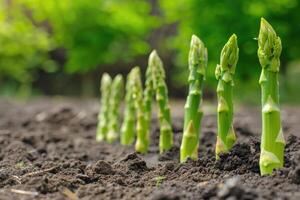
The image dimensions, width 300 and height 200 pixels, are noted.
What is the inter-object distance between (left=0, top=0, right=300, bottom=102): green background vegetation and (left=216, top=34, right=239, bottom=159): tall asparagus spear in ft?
27.2

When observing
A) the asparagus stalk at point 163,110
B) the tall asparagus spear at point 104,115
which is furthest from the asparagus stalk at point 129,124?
A: the asparagus stalk at point 163,110

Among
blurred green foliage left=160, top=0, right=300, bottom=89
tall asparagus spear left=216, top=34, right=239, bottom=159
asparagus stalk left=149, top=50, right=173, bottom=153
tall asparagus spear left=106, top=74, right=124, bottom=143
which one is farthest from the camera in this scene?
blurred green foliage left=160, top=0, right=300, bottom=89

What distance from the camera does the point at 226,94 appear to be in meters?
3.83

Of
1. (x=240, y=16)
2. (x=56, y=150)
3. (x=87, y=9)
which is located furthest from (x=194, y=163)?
(x=87, y=9)

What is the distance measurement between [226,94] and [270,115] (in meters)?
0.46

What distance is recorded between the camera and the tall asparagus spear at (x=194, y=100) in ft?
13.6

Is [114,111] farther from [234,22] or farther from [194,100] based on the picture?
[234,22]

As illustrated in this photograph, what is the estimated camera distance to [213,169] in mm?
3645

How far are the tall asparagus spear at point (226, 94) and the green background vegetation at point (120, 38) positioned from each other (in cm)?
828

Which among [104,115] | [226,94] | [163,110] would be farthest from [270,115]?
[104,115]

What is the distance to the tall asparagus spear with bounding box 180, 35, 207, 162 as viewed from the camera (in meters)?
4.16

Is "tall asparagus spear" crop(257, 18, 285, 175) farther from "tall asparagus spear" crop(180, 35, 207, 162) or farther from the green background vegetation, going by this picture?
the green background vegetation

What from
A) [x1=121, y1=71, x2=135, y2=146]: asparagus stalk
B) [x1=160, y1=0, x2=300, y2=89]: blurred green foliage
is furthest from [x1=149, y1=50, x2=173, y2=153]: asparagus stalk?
[x1=160, y1=0, x2=300, y2=89]: blurred green foliage

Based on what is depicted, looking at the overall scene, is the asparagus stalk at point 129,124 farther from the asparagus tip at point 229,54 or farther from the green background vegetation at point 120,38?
the green background vegetation at point 120,38
